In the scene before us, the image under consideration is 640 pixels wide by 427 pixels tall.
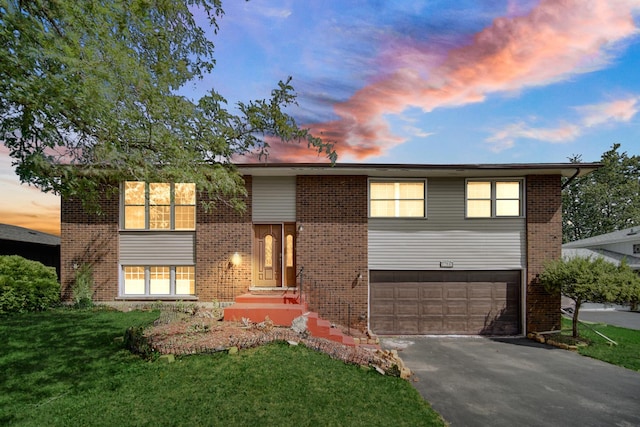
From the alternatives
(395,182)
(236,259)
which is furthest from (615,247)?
(236,259)

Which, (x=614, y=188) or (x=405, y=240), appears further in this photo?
(x=614, y=188)

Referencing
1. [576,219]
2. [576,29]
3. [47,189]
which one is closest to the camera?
[47,189]

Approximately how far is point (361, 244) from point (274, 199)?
360 cm

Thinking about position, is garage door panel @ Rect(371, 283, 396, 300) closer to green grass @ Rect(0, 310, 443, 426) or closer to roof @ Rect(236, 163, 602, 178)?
roof @ Rect(236, 163, 602, 178)

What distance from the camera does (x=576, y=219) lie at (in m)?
40.3

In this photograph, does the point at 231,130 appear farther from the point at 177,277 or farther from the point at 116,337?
the point at 177,277

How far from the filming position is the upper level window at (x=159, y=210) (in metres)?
12.7

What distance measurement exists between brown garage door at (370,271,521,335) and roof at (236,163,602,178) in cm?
369

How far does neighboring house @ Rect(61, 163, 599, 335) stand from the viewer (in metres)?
12.3

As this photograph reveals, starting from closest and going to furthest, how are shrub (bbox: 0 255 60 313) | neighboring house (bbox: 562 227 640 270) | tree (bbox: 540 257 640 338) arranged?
tree (bbox: 540 257 640 338)
shrub (bbox: 0 255 60 313)
neighboring house (bbox: 562 227 640 270)

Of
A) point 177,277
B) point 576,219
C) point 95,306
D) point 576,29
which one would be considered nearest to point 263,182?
point 177,277

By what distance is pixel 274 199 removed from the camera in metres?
12.5

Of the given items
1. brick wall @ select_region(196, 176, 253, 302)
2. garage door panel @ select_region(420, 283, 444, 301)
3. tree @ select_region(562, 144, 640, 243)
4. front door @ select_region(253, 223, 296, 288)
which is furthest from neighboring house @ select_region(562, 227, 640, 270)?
brick wall @ select_region(196, 176, 253, 302)

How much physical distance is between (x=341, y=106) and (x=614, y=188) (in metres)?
38.6
